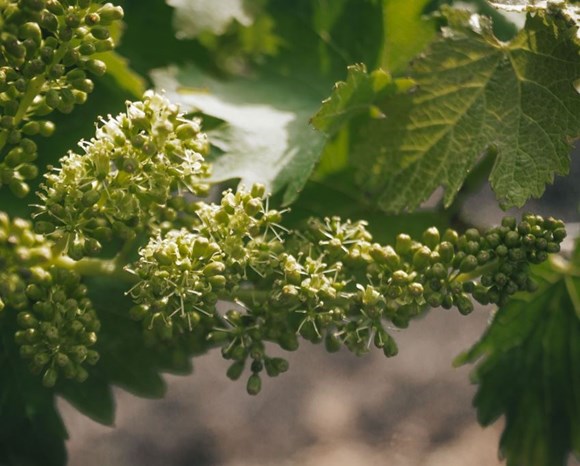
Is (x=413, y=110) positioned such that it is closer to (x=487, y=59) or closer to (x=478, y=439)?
(x=487, y=59)

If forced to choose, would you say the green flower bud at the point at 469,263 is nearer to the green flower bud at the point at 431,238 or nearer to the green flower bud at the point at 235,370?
the green flower bud at the point at 431,238

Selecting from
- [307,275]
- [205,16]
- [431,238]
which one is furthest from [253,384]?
[205,16]

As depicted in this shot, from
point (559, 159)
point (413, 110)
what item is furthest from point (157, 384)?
point (559, 159)

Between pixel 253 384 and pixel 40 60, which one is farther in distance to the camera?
pixel 253 384

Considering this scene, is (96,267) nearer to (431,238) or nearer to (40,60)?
(40,60)

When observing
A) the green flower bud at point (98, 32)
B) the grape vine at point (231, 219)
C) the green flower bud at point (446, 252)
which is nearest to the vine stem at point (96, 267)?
the grape vine at point (231, 219)

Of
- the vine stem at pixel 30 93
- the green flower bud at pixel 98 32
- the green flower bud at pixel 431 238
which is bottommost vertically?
the green flower bud at pixel 431 238

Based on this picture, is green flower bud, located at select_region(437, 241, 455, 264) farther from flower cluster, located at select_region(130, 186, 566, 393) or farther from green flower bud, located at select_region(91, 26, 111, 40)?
green flower bud, located at select_region(91, 26, 111, 40)
